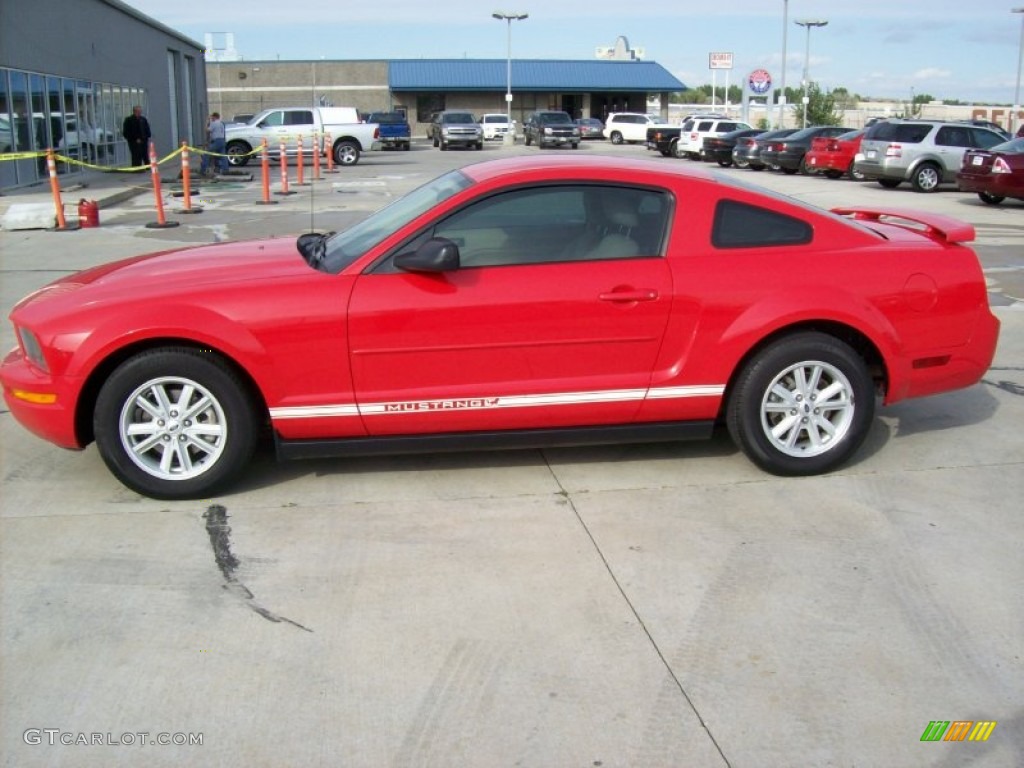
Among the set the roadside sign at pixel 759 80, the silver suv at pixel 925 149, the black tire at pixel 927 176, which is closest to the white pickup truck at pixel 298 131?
the silver suv at pixel 925 149

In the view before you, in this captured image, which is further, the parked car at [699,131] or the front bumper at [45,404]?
the parked car at [699,131]

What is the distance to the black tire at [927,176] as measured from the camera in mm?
22797

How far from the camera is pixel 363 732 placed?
3043 mm

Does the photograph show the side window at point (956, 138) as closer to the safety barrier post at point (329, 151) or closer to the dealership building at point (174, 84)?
the safety barrier post at point (329, 151)

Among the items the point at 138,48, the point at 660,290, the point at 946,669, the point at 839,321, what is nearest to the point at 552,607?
the point at 946,669

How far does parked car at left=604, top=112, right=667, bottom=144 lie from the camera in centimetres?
5400

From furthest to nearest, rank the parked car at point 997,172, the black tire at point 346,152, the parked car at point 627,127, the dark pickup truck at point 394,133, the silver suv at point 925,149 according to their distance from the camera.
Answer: the parked car at point 627,127 < the dark pickup truck at point 394,133 < the black tire at point 346,152 < the silver suv at point 925,149 < the parked car at point 997,172

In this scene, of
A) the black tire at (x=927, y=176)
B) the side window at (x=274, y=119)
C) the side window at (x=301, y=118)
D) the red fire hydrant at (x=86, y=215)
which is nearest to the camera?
the red fire hydrant at (x=86, y=215)

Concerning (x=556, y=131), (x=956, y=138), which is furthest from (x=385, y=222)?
(x=556, y=131)

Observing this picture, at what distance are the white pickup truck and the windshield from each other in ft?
91.5

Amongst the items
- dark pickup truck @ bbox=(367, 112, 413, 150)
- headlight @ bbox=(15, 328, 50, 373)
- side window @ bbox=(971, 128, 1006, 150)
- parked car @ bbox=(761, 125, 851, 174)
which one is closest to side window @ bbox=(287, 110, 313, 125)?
dark pickup truck @ bbox=(367, 112, 413, 150)

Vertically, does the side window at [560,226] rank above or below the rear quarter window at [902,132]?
below
